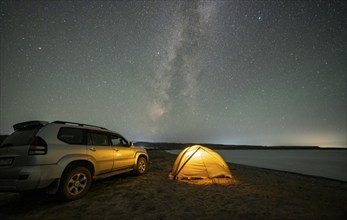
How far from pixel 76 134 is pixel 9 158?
1.51 m

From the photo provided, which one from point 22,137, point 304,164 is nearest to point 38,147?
point 22,137

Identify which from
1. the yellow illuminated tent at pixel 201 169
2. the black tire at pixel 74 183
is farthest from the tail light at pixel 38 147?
the yellow illuminated tent at pixel 201 169

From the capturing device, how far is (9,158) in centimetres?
392

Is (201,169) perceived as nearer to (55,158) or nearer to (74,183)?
(74,183)

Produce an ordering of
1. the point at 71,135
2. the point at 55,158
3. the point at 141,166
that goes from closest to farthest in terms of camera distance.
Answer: the point at 55,158
the point at 71,135
the point at 141,166

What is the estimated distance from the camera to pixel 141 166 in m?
8.14

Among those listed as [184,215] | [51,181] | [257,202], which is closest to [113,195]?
→ [51,181]

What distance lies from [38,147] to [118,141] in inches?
122

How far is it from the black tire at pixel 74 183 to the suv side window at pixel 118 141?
5.47 feet

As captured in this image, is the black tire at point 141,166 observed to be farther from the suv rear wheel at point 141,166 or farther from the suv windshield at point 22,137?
the suv windshield at point 22,137

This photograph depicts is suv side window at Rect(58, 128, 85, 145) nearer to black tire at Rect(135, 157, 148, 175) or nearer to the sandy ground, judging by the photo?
the sandy ground

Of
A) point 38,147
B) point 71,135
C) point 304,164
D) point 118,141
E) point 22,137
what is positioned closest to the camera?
point 38,147

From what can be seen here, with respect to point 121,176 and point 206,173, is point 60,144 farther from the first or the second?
point 206,173

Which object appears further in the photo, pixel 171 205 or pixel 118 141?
pixel 118 141
